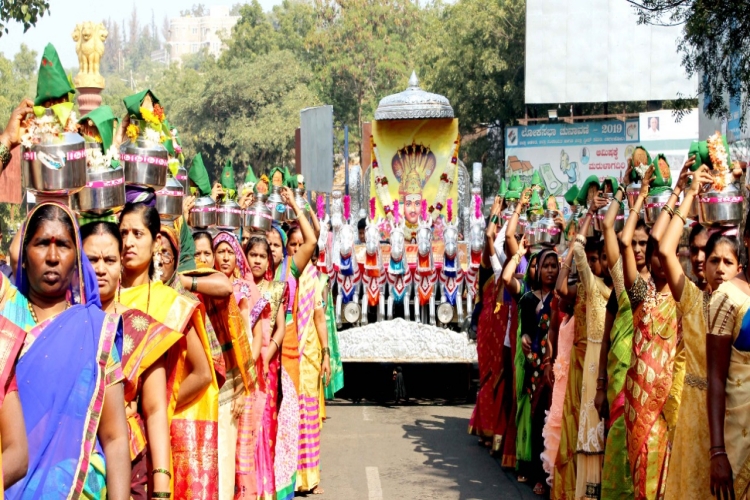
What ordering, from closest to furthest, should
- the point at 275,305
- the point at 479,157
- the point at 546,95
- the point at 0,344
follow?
the point at 0,344
the point at 275,305
the point at 546,95
the point at 479,157

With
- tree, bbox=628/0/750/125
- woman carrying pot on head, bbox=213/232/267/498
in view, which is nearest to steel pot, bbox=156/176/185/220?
woman carrying pot on head, bbox=213/232/267/498

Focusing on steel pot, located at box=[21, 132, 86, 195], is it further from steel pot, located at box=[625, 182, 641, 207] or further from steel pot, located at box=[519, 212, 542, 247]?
steel pot, located at box=[519, 212, 542, 247]

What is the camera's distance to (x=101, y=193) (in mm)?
4961

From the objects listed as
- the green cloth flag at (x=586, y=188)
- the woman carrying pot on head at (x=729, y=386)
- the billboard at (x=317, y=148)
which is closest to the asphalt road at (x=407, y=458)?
the green cloth flag at (x=586, y=188)

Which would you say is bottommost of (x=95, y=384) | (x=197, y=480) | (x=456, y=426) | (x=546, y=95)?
(x=456, y=426)

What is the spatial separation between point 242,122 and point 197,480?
52.3 meters

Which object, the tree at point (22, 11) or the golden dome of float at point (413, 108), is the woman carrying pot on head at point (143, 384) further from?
the golden dome of float at point (413, 108)

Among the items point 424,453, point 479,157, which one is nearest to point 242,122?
point 479,157

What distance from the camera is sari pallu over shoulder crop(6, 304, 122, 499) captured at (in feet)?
12.1

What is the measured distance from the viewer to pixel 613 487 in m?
7.27

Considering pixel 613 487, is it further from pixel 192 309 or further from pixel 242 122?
pixel 242 122

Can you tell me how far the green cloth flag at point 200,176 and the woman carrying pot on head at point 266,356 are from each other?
0.51m

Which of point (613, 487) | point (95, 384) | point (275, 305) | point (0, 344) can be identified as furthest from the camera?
point (275, 305)

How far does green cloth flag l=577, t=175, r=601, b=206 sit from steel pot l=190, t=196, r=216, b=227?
8.50 ft
